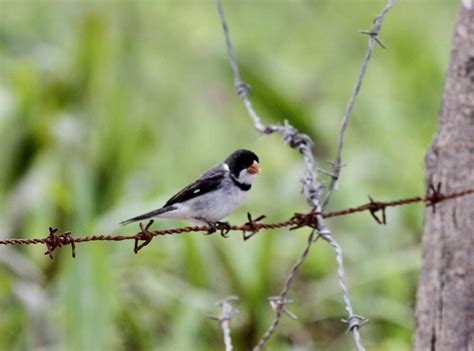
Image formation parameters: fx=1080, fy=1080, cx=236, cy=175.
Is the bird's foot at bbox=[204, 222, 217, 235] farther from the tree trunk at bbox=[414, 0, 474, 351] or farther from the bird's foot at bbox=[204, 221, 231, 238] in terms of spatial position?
the tree trunk at bbox=[414, 0, 474, 351]

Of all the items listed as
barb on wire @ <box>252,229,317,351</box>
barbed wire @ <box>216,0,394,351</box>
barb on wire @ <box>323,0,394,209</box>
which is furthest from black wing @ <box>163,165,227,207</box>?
barb on wire @ <box>323,0,394,209</box>

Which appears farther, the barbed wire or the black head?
the black head

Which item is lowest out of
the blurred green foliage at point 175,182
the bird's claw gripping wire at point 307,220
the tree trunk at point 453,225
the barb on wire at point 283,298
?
the barb on wire at point 283,298

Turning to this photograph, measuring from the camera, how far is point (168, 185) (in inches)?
259

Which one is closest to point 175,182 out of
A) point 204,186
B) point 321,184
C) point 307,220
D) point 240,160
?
point 204,186

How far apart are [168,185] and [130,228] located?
4.31 feet

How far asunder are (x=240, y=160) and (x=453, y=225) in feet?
2.35

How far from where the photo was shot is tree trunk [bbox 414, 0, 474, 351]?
331 cm

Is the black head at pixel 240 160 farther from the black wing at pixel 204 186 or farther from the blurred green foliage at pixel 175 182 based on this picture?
the blurred green foliage at pixel 175 182

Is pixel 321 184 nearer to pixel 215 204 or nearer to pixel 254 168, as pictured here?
pixel 254 168

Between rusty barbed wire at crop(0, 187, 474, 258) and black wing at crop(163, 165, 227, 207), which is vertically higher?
black wing at crop(163, 165, 227, 207)

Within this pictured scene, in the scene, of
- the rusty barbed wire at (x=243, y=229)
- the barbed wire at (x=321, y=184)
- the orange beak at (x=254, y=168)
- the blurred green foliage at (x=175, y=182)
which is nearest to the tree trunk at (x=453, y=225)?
the rusty barbed wire at (x=243, y=229)

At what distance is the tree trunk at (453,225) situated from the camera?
10.9 feet

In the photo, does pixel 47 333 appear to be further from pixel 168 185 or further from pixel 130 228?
pixel 168 185
